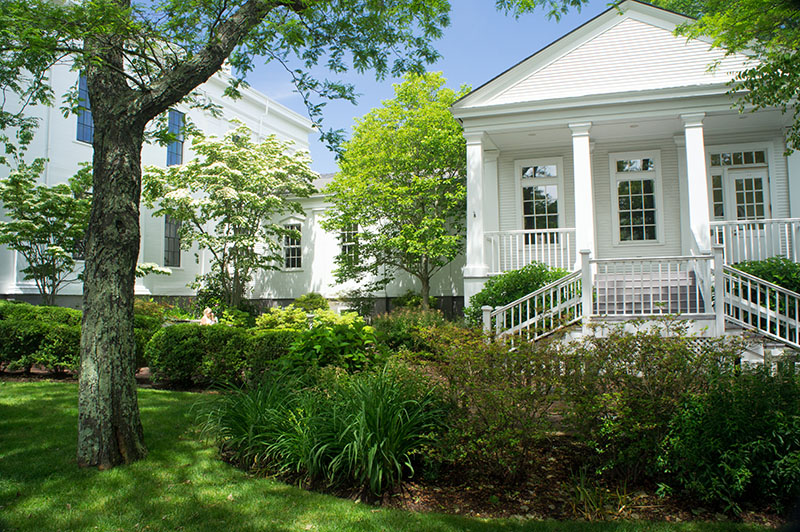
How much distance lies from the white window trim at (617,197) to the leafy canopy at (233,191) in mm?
9964

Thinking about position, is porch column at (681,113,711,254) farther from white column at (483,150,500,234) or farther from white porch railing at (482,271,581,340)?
white column at (483,150,500,234)

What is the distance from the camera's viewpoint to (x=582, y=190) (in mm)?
11672

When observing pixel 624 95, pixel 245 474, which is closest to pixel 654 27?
pixel 624 95

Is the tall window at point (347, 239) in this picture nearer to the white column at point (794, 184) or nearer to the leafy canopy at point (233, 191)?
the leafy canopy at point (233, 191)

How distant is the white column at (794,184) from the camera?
1189cm

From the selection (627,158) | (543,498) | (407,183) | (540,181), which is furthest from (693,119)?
(543,498)

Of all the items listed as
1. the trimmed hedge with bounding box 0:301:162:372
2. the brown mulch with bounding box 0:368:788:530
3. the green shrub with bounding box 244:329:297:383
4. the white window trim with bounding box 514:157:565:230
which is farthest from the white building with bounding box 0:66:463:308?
the brown mulch with bounding box 0:368:788:530

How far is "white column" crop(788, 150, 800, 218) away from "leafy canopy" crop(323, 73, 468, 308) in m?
7.81

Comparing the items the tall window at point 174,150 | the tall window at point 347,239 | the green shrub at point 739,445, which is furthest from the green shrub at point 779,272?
the tall window at point 174,150

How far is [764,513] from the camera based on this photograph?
3.94 meters

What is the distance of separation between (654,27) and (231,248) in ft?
45.9

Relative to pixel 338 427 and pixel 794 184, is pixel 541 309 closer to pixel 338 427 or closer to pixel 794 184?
pixel 338 427

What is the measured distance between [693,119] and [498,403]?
9728 millimetres

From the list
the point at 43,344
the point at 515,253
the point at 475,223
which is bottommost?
the point at 43,344
